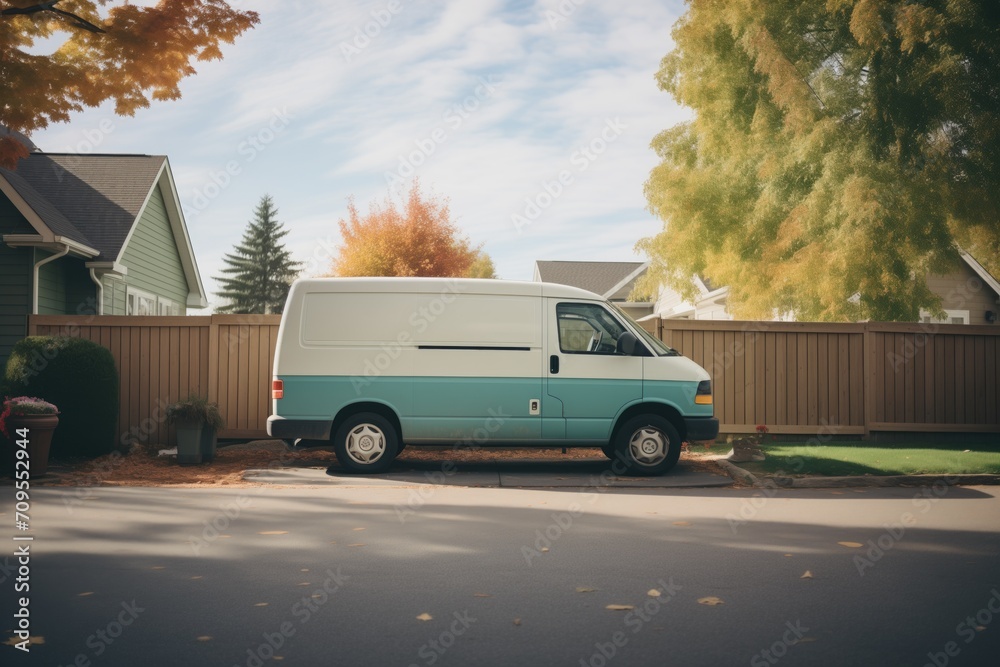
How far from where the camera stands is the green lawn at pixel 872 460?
35.6 feet

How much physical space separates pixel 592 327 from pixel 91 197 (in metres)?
14.5

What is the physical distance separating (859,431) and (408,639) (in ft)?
38.8

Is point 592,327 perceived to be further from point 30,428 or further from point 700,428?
point 30,428

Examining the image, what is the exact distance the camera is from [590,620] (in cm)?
485

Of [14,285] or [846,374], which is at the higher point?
[14,285]

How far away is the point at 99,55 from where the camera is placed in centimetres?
1228

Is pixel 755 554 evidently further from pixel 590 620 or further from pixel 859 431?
pixel 859 431

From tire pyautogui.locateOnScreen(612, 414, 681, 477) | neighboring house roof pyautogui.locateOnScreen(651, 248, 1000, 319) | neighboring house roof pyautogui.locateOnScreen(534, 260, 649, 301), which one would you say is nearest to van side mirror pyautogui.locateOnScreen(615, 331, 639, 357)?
tire pyautogui.locateOnScreen(612, 414, 681, 477)

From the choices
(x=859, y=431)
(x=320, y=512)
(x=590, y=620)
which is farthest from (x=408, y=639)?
(x=859, y=431)

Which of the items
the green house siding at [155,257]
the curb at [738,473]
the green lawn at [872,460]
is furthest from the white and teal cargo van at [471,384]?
the green house siding at [155,257]

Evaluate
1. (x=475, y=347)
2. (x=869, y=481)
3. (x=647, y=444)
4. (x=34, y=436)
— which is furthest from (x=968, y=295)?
(x=34, y=436)

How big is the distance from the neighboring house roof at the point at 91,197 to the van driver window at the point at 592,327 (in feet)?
34.2

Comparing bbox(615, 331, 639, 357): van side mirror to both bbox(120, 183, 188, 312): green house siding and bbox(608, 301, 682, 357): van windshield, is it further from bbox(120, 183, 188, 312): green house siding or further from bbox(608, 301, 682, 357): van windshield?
bbox(120, 183, 188, 312): green house siding

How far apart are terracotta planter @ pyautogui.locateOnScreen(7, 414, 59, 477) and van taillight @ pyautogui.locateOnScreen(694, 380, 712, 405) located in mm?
8315
